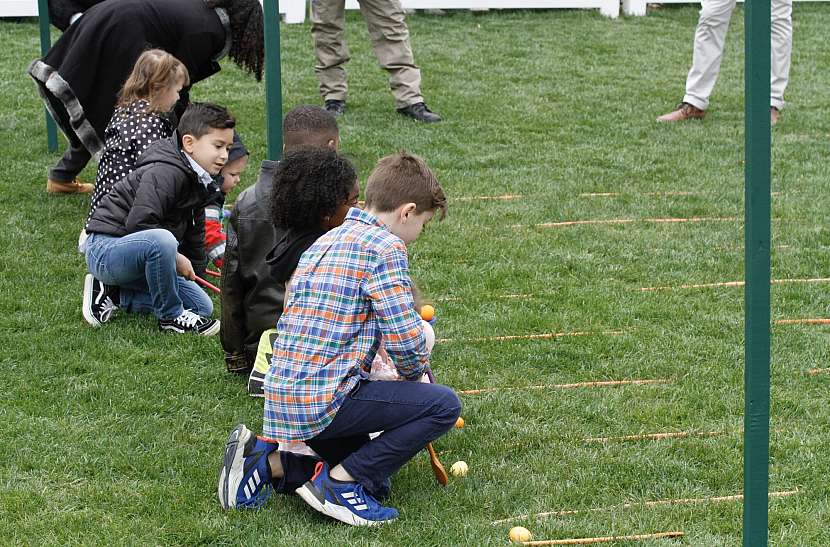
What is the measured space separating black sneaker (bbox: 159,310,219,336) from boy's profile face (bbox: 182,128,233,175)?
2.12 ft

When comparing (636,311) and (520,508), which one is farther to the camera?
(636,311)

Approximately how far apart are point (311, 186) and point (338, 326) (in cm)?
54

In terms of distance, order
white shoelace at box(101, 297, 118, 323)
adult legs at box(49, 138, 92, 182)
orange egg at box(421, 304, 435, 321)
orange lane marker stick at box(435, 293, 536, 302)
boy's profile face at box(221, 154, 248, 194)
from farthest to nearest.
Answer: adult legs at box(49, 138, 92, 182) → orange lane marker stick at box(435, 293, 536, 302) → boy's profile face at box(221, 154, 248, 194) → white shoelace at box(101, 297, 118, 323) → orange egg at box(421, 304, 435, 321)

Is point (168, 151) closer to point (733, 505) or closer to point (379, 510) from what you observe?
point (379, 510)

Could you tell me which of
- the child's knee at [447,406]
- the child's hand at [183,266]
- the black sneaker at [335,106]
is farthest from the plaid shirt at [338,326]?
the black sneaker at [335,106]

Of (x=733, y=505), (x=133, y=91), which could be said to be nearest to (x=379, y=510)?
(x=733, y=505)

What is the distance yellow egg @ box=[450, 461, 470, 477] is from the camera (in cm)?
378

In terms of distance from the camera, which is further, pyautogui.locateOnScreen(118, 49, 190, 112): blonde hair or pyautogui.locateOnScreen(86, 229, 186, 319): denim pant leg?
pyautogui.locateOnScreen(118, 49, 190, 112): blonde hair

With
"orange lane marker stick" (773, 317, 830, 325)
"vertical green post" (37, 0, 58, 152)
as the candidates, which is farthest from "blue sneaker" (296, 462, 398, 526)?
"vertical green post" (37, 0, 58, 152)

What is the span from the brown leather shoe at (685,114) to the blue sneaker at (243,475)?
6.13 meters

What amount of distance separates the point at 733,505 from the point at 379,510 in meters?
1.06

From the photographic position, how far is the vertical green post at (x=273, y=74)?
14.6 ft

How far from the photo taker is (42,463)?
3818 mm

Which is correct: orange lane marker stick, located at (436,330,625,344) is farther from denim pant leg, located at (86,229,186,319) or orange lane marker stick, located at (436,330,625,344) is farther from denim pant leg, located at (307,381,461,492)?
denim pant leg, located at (307,381,461,492)
